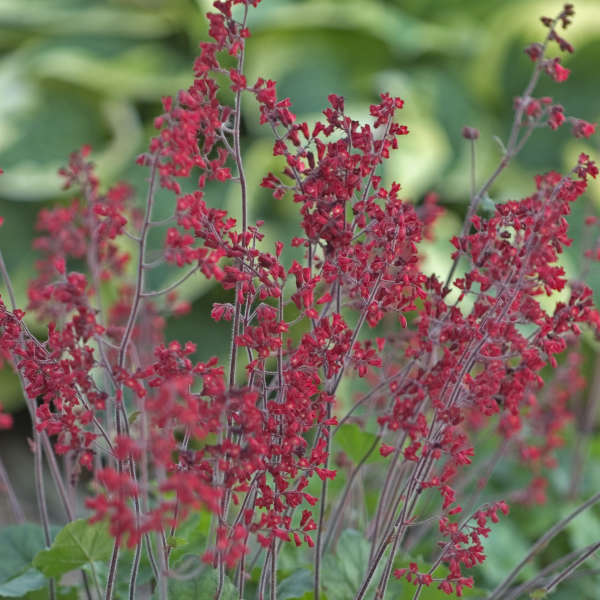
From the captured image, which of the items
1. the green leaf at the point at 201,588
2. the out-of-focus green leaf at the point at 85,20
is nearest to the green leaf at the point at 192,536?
the green leaf at the point at 201,588

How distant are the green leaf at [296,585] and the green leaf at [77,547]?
0.22 m

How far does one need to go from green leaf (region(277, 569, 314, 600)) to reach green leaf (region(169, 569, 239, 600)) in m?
0.13

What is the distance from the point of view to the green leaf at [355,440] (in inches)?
43.0

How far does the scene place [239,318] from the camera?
80cm

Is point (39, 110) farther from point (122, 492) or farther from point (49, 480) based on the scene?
point (122, 492)

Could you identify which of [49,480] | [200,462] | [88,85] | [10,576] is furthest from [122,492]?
[88,85]

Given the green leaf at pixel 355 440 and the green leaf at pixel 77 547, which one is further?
the green leaf at pixel 355 440

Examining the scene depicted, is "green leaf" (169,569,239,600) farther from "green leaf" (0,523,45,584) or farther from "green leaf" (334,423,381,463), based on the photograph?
→ "green leaf" (0,523,45,584)

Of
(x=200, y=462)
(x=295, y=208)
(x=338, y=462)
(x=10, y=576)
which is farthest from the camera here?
(x=295, y=208)

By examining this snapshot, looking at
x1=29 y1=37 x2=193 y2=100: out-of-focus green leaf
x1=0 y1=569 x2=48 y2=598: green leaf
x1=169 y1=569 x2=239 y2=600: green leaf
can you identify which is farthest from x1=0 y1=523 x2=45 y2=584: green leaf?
x1=29 y1=37 x2=193 y2=100: out-of-focus green leaf

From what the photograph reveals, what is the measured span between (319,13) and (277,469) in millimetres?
2633

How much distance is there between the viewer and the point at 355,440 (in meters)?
1.11

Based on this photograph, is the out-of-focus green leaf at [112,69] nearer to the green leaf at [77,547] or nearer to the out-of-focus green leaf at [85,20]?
the out-of-focus green leaf at [85,20]

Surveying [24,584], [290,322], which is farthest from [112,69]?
[290,322]
